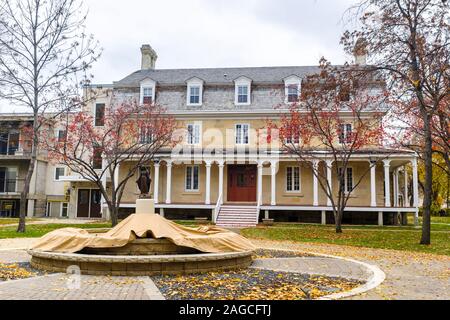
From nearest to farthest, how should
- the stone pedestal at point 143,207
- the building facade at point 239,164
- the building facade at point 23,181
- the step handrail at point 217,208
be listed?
the stone pedestal at point 143,207
the step handrail at point 217,208
the building facade at point 239,164
the building facade at point 23,181

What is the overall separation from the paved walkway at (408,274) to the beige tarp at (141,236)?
3.31 metres

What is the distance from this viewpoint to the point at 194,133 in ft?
97.1

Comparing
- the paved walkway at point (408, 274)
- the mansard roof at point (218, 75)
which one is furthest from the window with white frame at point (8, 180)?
the paved walkway at point (408, 274)

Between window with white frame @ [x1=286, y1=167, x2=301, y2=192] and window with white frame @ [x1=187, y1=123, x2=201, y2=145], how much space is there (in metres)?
6.59

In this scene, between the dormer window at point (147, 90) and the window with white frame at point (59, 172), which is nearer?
the dormer window at point (147, 90)

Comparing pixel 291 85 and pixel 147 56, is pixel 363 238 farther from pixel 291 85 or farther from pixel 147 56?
pixel 147 56

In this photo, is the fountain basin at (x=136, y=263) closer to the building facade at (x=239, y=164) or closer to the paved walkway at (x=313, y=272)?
the paved walkway at (x=313, y=272)

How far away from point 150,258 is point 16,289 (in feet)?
7.73

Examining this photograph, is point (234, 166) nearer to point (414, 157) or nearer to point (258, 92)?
point (258, 92)

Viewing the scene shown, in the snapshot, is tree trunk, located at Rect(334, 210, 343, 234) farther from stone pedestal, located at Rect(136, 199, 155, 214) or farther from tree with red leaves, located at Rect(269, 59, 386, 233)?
stone pedestal, located at Rect(136, 199, 155, 214)

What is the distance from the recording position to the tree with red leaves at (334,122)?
15016 mm

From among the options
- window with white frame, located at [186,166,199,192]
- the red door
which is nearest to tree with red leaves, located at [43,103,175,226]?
window with white frame, located at [186,166,199,192]

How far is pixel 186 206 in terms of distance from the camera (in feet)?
89.4

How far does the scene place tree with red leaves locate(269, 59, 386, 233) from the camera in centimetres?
1502
